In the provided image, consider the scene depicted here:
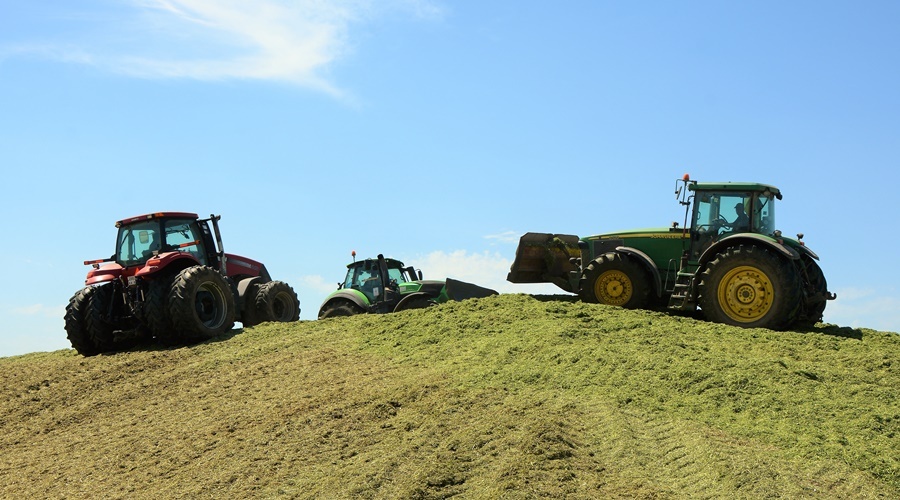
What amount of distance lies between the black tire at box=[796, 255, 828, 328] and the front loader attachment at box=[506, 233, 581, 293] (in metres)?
3.67

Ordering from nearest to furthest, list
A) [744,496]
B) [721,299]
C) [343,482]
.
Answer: [744,496] → [343,482] → [721,299]

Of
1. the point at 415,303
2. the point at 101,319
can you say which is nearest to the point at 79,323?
the point at 101,319

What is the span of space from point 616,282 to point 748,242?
2.26m

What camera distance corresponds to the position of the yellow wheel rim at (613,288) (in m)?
13.6

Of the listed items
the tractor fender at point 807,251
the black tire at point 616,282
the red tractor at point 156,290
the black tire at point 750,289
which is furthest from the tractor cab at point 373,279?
the tractor fender at point 807,251

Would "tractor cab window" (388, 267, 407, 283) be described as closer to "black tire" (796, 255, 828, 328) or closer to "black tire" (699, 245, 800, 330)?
"black tire" (699, 245, 800, 330)

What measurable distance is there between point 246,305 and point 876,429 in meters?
12.0

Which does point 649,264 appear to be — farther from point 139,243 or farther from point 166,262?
point 139,243

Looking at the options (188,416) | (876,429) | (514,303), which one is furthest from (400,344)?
(876,429)

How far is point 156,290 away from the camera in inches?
544

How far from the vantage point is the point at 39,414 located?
11.3 meters

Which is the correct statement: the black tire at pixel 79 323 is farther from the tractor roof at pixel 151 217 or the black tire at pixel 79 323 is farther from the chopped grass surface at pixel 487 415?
the chopped grass surface at pixel 487 415

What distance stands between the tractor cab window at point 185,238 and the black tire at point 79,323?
1.58 meters

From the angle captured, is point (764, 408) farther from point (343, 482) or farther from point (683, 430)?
point (343, 482)
